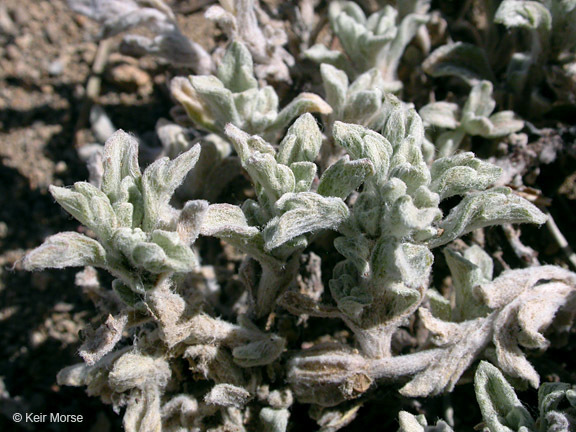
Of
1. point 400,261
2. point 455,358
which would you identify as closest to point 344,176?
point 400,261

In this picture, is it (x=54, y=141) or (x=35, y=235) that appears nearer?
(x=35, y=235)

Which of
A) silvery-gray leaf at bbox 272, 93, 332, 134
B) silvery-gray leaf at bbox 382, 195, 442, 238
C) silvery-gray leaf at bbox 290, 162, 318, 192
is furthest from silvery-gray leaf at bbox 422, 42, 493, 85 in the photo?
silvery-gray leaf at bbox 382, 195, 442, 238

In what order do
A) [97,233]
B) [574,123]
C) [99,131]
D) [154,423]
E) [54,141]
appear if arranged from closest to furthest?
[97,233] < [154,423] < [574,123] < [99,131] < [54,141]

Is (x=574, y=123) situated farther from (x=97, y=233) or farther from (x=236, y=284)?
(x=97, y=233)

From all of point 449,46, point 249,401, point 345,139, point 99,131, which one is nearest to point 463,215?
point 345,139

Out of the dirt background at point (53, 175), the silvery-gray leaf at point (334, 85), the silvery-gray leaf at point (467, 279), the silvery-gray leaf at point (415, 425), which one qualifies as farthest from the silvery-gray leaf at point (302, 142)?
the dirt background at point (53, 175)
